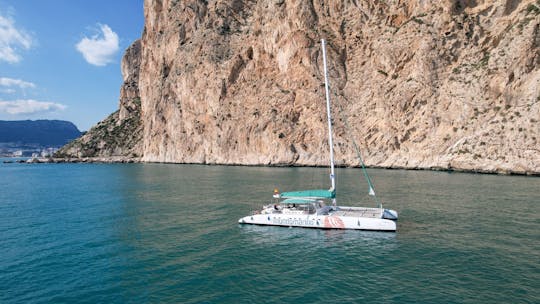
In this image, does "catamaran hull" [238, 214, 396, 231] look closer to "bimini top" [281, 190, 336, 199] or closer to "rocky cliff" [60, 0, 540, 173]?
"bimini top" [281, 190, 336, 199]

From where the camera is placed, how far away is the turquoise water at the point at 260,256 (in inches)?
643

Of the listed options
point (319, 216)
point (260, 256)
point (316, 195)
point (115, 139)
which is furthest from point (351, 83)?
point (115, 139)

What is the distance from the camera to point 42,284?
17.9m

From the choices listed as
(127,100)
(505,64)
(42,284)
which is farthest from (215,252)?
(127,100)

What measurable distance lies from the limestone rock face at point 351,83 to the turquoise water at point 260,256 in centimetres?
3781

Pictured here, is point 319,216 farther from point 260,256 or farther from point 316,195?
point 260,256

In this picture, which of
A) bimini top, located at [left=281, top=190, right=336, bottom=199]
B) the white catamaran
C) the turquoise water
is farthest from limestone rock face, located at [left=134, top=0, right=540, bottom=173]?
bimini top, located at [left=281, top=190, right=336, bottom=199]

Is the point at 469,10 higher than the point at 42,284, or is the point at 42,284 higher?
the point at 469,10

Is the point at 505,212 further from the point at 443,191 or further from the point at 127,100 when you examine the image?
the point at 127,100

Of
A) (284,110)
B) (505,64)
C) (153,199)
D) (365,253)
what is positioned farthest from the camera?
(284,110)

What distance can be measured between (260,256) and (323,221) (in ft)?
26.2

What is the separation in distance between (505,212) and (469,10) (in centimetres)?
7371

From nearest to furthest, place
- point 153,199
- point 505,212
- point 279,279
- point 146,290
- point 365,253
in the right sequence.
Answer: point 146,290, point 279,279, point 365,253, point 505,212, point 153,199

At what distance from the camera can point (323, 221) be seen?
1100 inches
